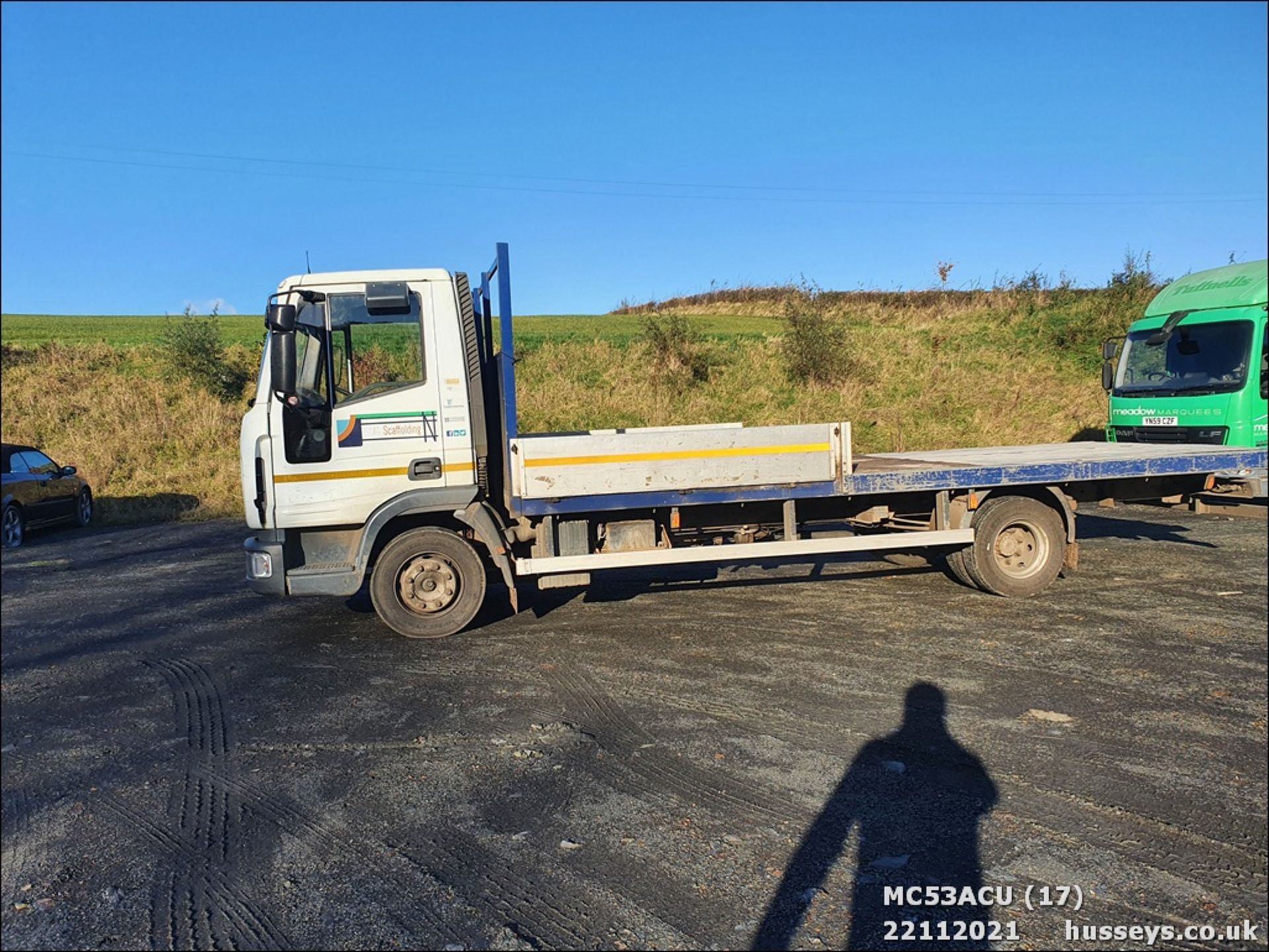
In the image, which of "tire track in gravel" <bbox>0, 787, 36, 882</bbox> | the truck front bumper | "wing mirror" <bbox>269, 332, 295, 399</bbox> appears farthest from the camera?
the truck front bumper

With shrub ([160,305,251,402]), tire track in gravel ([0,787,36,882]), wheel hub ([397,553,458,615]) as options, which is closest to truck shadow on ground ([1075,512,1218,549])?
wheel hub ([397,553,458,615])

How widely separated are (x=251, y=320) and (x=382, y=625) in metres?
34.0

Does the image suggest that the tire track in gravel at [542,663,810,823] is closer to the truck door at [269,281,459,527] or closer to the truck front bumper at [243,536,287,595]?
the truck door at [269,281,459,527]

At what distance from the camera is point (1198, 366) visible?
32.1 ft

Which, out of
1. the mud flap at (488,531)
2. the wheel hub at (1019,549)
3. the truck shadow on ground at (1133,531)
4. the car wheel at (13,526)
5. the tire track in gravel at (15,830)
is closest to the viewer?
the tire track in gravel at (15,830)

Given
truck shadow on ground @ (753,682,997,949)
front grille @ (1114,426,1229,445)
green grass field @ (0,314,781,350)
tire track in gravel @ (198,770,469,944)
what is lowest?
truck shadow on ground @ (753,682,997,949)

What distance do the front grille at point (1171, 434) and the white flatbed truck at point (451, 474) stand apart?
14.7 ft

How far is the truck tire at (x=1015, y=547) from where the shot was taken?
7.05 m

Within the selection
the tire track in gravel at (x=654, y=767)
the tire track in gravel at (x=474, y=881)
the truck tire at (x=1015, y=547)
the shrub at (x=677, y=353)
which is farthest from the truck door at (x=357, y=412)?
the shrub at (x=677, y=353)

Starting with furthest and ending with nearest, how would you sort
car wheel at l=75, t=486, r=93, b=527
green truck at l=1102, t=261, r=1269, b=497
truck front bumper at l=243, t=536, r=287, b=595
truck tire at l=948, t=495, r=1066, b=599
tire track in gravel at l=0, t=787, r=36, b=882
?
1. car wheel at l=75, t=486, r=93, b=527
2. green truck at l=1102, t=261, r=1269, b=497
3. truck tire at l=948, t=495, r=1066, b=599
4. truck front bumper at l=243, t=536, r=287, b=595
5. tire track in gravel at l=0, t=787, r=36, b=882

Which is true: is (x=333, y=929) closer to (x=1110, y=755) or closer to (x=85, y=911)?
(x=85, y=911)

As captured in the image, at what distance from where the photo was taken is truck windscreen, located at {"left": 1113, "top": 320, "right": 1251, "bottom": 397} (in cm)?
939

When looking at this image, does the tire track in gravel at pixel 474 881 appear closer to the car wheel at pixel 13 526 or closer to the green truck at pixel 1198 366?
the green truck at pixel 1198 366

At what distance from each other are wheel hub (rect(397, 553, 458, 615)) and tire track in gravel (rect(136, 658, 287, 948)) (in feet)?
5.09
